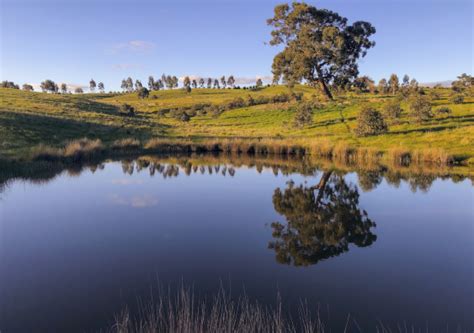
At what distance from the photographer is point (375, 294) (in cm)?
889

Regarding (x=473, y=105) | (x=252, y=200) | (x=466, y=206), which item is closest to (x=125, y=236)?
(x=252, y=200)

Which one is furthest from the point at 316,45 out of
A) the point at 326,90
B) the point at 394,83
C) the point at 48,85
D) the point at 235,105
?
the point at 48,85

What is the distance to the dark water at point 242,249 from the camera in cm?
830

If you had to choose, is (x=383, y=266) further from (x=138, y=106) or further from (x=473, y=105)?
(x=138, y=106)

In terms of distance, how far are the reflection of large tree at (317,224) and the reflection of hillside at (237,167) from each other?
3844mm

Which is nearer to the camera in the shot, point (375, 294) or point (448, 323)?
point (448, 323)

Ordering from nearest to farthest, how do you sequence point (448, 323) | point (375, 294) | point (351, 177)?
point (448, 323) < point (375, 294) < point (351, 177)

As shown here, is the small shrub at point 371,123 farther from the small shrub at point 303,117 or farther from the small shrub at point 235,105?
the small shrub at point 235,105

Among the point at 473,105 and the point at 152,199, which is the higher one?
the point at 473,105

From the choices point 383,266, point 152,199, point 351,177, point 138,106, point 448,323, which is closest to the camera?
point 448,323

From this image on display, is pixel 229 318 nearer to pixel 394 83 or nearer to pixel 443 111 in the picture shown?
pixel 443 111

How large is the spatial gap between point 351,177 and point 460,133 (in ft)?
62.8

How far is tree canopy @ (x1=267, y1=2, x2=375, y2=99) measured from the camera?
1465 inches

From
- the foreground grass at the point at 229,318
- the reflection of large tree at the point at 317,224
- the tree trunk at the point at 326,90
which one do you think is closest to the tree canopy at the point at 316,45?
the tree trunk at the point at 326,90
